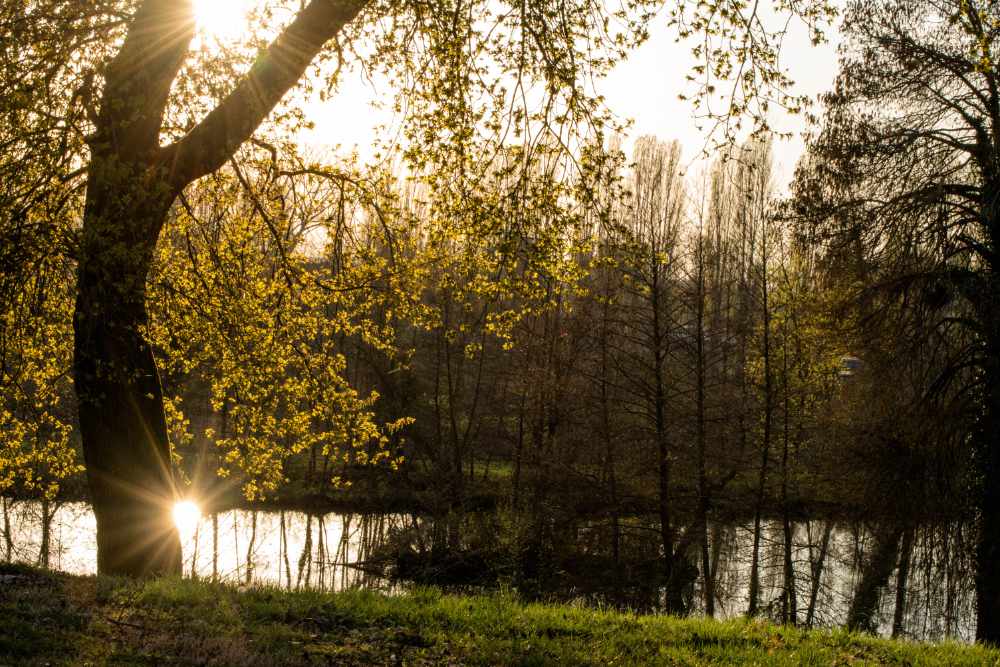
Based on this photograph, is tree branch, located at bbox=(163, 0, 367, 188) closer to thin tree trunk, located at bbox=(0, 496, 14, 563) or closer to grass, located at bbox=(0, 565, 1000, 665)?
grass, located at bbox=(0, 565, 1000, 665)

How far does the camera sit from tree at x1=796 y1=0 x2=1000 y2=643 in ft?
45.0

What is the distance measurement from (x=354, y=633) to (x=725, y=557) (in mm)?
19917

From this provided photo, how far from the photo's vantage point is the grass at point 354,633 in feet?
18.3

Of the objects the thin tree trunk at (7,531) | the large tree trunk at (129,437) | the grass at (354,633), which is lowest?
the thin tree trunk at (7,531)

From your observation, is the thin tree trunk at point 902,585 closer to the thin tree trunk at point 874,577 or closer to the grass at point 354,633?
the thin tree trunk at point 874,577

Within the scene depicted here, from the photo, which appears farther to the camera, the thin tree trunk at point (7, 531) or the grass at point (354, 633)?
the thin tree trunk at point (7, 531)

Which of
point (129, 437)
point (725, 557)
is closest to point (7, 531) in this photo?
point (129, 437)

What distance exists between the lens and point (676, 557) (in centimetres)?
1944

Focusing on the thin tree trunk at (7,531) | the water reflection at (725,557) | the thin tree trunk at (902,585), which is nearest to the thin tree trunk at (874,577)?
the water reflection at (725,557)

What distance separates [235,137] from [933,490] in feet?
43.5

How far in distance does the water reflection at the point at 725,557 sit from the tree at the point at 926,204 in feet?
7.34

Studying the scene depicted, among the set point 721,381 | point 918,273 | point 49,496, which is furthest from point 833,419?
point 49,496

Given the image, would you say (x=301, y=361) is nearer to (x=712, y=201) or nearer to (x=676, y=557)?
(x=676, y=557)

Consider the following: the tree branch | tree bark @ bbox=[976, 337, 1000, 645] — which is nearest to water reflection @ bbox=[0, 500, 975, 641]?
tree bark @ bbox=[976, 337, 1000, 645]
